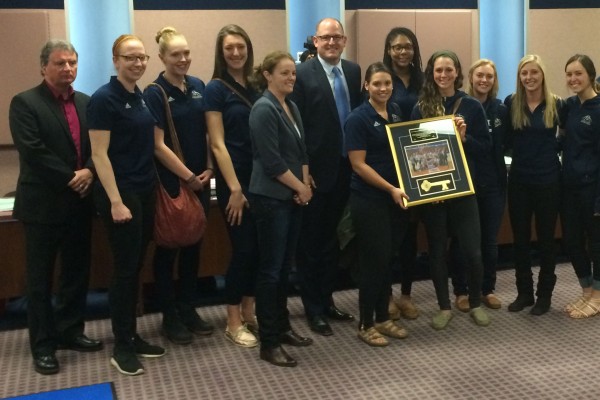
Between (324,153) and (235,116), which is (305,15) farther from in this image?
(235,116)

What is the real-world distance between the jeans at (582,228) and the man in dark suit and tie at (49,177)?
2567mm

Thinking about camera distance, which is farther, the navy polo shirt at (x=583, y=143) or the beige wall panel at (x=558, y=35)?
the beige wall panel at (x=558, y=35)

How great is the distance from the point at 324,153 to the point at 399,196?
18.8 inches

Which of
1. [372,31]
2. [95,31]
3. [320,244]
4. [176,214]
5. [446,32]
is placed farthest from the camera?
[446,32]

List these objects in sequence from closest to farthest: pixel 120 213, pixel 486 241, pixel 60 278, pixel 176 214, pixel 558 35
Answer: pixel 120 213
pixel 176 214
pixel 60 278
pixel 486 241
pixel 558 35

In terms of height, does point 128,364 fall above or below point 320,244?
below

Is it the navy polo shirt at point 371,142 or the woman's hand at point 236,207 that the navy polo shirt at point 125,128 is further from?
the navy polo shirt at point 371,142

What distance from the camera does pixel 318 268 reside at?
3855 mm

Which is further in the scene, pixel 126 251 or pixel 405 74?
pixel 405 74

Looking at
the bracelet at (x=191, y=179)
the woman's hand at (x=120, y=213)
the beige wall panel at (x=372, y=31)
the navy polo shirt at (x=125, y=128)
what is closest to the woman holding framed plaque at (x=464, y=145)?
the bracelet at (x=191, y=179)

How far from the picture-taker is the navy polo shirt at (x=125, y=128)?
122 inches

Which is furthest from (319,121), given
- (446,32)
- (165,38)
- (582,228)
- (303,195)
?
(446,32)

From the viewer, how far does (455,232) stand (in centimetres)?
383

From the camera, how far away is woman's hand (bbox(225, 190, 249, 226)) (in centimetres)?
340
